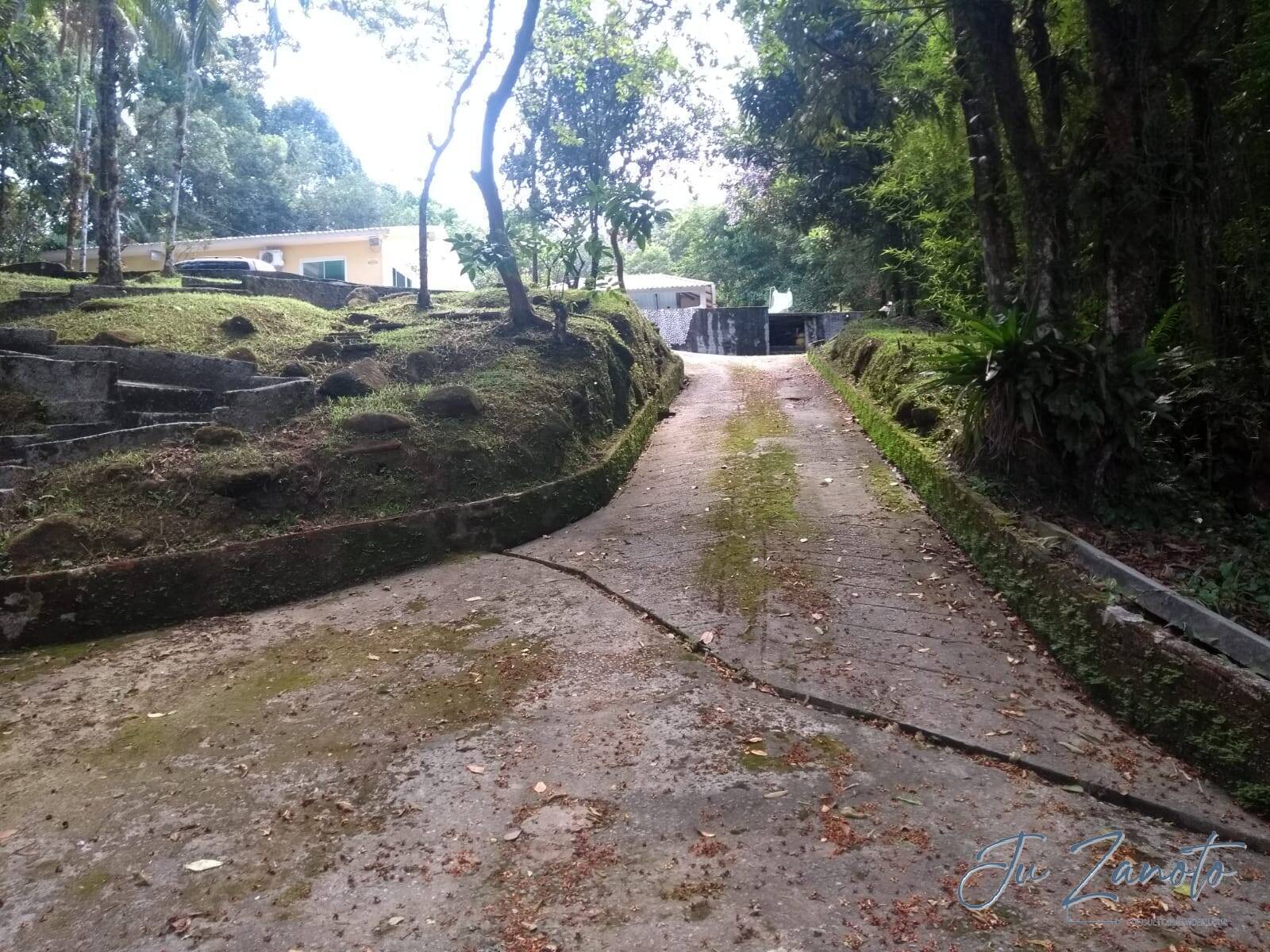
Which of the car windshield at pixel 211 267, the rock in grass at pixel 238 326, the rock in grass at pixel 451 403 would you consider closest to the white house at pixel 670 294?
the car windshield at pixel 211 267

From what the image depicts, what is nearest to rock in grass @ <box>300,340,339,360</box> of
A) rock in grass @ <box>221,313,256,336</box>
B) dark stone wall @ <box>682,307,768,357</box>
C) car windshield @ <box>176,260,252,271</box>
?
rock in grass @ <box>221,313,256,336</box>

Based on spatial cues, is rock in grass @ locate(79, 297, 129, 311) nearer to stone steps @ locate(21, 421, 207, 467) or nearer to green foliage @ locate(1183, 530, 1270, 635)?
stone steps @ locate(21, 421, 207, 467)

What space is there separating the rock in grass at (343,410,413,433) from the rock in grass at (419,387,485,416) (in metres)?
0.48

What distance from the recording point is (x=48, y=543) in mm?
5527

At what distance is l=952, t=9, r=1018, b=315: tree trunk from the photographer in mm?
7785

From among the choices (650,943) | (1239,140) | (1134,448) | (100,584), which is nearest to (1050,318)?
(1134,448)

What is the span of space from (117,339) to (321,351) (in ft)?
6.58

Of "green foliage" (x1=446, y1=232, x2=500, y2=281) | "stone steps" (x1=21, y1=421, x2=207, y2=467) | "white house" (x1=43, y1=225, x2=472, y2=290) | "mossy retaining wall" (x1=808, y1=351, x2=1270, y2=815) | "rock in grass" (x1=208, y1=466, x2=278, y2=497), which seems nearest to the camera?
"mossy retaining wall" (x1=808, y1=351, x2=1270, y2=815)

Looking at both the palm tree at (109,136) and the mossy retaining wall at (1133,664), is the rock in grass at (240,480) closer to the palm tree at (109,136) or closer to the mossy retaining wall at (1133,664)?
the mossy retaining wall at (1133,664)

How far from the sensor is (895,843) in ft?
10.2

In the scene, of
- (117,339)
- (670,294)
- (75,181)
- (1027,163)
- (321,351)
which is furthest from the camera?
(670,294)

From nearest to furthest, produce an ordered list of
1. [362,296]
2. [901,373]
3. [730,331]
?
[901,373] → [362,296] → [730,331]

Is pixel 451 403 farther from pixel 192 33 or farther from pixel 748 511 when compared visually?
pixel 192 33

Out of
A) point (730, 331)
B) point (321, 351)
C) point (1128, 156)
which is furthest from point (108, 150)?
point (730, 331)
